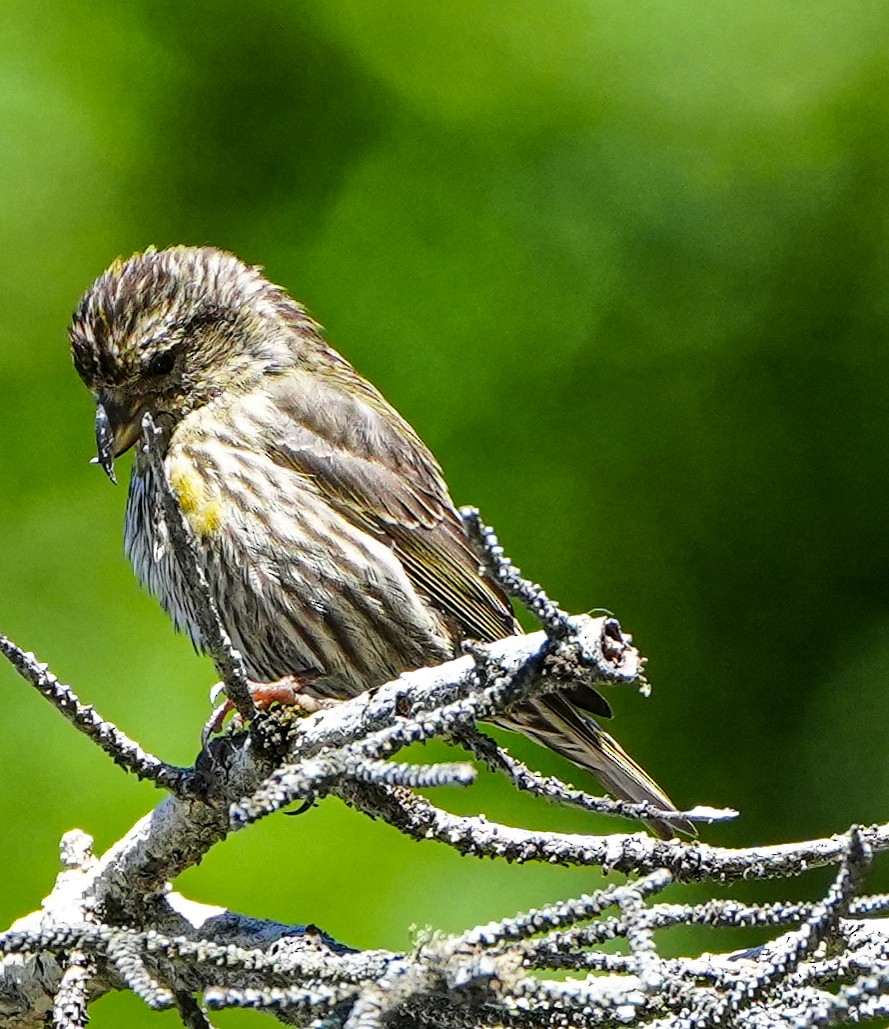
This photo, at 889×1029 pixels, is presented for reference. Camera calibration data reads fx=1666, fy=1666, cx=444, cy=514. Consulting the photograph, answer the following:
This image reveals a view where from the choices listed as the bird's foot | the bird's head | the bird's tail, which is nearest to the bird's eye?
the bird's head

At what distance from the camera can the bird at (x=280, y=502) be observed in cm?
372

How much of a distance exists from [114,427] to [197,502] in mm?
254

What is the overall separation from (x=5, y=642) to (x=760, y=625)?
2577mm

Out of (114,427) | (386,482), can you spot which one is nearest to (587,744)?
(386,482)

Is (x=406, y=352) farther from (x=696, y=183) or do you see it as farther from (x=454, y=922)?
(x=454, y=922)

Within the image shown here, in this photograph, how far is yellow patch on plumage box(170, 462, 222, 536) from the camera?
371 cm

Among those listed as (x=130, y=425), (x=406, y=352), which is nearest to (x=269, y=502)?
(x=130, y=425)

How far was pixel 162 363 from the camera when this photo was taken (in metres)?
3.91

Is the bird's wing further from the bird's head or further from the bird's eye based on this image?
the bird's eye

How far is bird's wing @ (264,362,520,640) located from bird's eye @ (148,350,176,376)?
281 mm

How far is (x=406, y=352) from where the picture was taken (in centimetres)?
449

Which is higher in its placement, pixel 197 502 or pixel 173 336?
pixel 173 336

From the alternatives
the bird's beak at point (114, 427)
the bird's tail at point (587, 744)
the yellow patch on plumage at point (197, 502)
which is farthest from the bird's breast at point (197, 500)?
the bird's tail at point (587, 744)

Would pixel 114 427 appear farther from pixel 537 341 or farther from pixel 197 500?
pixel 537 341
